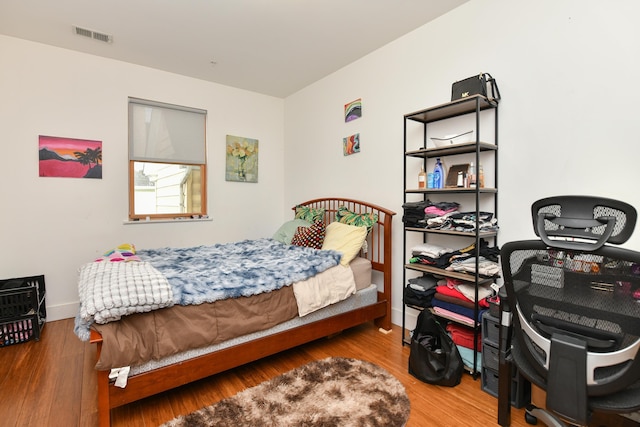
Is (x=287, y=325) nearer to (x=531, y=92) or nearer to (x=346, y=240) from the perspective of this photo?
(x=346, y=240)

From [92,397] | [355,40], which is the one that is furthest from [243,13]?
[92,397]

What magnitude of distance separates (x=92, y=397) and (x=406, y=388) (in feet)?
6.24

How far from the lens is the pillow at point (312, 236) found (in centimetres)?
306

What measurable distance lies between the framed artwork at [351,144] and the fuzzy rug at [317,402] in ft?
6.87

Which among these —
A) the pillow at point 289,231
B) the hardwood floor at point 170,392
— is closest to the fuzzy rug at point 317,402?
the hardwood floor at point 170,392

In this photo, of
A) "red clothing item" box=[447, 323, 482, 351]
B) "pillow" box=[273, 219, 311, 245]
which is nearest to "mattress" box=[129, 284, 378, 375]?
"red clothing item" box=[447, 323, 482, 351]

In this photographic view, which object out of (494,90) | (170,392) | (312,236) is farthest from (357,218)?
(170,392)

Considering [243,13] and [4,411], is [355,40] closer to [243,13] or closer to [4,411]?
[243,13]

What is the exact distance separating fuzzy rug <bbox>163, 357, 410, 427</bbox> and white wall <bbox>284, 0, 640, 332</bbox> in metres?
1.08

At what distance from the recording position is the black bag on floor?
2000 mm

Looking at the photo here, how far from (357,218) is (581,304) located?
76.6 inches

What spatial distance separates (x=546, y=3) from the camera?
1.98 m

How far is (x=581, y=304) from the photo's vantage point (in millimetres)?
1185

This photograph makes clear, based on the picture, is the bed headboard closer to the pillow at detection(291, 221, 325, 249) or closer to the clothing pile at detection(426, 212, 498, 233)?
the pillow at detection(291, 221, 325, 249)
